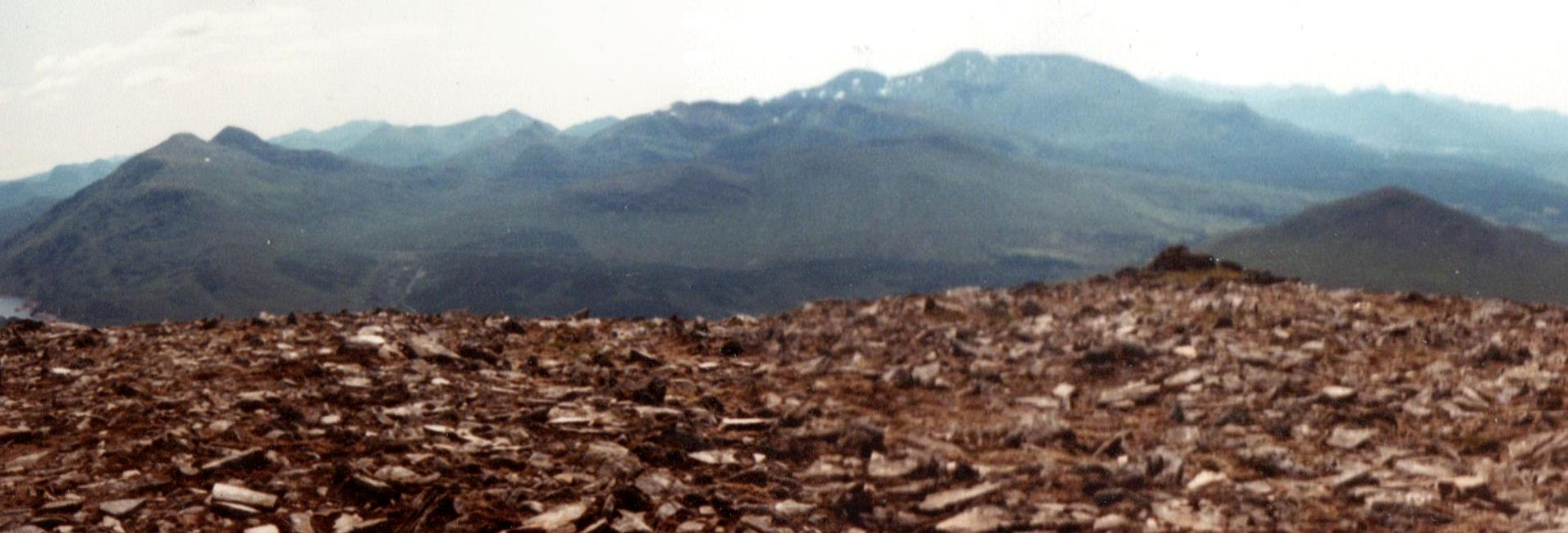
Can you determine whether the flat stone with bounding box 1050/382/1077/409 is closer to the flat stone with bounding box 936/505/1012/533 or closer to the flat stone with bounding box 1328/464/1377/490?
the flat stone with bounding box 1328/464/1377/490

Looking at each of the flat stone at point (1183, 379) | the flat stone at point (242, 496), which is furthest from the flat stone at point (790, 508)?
the flat stone at point (1183, 379)

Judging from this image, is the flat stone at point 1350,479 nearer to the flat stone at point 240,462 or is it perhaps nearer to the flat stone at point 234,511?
the flat stone at point 234,511

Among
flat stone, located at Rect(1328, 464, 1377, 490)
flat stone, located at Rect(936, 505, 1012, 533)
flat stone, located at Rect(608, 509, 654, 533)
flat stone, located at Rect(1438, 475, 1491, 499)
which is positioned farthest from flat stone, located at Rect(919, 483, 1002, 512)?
flat stone, located at Rect(1438, 475, 1491, 499)

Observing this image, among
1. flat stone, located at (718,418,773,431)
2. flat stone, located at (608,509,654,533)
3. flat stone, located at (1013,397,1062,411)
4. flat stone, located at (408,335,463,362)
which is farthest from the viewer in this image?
flat stone, located at (408,335,463,362)

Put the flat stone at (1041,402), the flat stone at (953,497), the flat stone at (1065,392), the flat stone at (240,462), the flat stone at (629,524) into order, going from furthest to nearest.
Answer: the flat stone at (1065,392) < the flat stone at (1041,402) < the flat stone at (240,462) < the flat stone at (953,497) < the flat stone at (629,524)

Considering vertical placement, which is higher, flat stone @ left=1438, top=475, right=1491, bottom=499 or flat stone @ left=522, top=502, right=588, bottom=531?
flat stone @ left=1438, top=475, right=1491, bottom=499

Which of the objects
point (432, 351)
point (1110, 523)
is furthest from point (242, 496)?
point (1110, 523)
